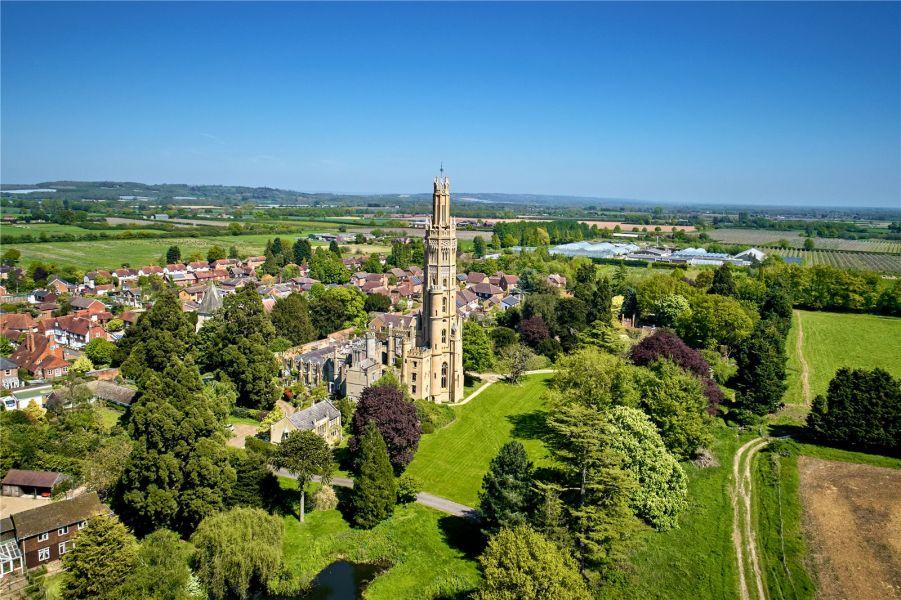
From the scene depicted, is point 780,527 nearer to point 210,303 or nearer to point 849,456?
point 849,456

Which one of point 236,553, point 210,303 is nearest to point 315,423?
point 236,553

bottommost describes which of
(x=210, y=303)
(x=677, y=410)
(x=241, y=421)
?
(x=241, y=421)

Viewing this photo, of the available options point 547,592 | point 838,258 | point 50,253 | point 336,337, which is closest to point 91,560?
point 547,592

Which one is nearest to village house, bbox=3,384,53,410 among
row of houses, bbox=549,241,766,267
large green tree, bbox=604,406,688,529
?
large green tree, bbox=604,406,688,529

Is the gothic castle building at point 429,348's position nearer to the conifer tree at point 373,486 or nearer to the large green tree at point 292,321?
the large green tree at point 292,321

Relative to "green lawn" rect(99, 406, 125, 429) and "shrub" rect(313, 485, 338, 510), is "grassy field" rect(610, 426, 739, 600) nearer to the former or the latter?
"shrub" rect(313, 485, 338, 510)

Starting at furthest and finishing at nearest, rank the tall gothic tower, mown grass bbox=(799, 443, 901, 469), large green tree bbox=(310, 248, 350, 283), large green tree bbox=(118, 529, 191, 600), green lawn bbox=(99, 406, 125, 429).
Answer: large green tree bbox=(310, 248, 350, 283) → the tall gothic tower → green lawn bbox=(99, 406, 125, 429) → mown grass bbox=(799, 443, 901, 469) → large green tree bbox=(118, 529, 191, 600)
